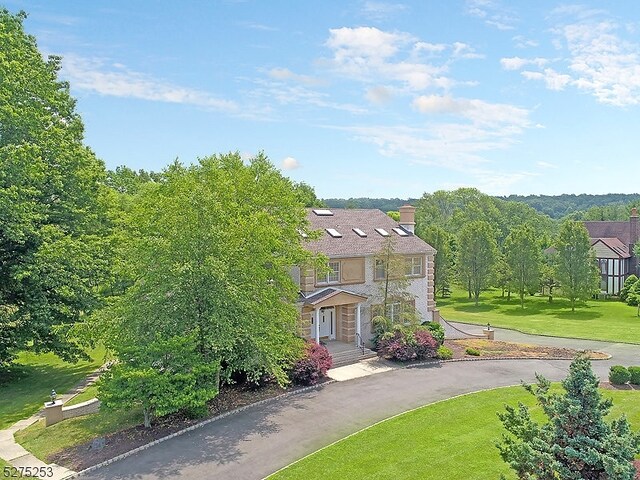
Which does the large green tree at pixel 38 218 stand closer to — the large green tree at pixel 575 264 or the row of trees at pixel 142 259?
the row of trees at pixel 142 259

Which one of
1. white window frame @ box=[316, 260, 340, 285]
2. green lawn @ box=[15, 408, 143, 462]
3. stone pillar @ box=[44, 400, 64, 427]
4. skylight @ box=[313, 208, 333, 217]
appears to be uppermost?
skylight @ box=[313, 208, 333, 217]

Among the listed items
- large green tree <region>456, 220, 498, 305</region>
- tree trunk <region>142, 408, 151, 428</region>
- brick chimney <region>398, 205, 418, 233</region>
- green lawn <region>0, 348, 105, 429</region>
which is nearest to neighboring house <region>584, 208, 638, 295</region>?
large green tree <region>456, 220, 498, 305</region>

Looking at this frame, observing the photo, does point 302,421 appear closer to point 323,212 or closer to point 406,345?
point 406,345

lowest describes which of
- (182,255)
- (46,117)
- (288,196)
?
(182,255)

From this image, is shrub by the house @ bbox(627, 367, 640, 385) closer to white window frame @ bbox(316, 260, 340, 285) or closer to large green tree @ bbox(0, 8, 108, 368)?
white window frame @ bbox(316, 260, 340, 285)

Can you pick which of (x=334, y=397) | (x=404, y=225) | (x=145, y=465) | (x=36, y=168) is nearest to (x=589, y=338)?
(x=404, y=225)

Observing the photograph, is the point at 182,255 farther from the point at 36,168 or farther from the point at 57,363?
the point at 57,363

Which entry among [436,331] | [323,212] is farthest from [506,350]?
[323,212]
